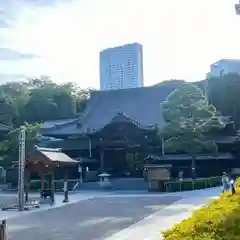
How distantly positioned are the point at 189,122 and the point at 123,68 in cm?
6345

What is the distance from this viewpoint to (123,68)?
96812 mm

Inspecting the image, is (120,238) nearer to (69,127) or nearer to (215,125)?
(215,125)

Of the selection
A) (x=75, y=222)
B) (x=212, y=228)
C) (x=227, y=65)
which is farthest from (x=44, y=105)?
(x=212, y=228)

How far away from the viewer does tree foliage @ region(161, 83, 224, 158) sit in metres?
34.1

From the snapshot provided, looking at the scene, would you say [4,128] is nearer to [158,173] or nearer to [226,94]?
[158,173]

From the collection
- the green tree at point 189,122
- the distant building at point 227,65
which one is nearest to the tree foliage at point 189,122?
the green tree at point 189,122

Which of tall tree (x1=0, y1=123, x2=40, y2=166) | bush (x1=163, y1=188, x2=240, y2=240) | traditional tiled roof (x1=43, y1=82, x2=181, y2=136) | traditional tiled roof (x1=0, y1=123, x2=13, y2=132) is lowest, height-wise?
bush (x1=163, y1=188, x2=240, y2=240)

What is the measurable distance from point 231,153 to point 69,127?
55.1ft

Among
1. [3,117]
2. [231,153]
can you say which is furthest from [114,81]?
[231,153]

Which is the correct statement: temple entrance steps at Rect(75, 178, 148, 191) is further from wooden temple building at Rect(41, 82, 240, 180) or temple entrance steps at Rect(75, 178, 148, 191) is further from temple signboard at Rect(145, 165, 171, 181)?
temple signboard at Rect(145, 165, 171, 181)

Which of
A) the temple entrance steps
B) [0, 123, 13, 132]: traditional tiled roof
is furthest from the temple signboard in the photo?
[0, 123, 13, 132]: traditional tiled roof

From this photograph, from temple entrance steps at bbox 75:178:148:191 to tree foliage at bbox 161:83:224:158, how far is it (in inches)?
165

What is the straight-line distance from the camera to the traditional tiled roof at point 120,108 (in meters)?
46.0

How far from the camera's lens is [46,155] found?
23234 millimetres
